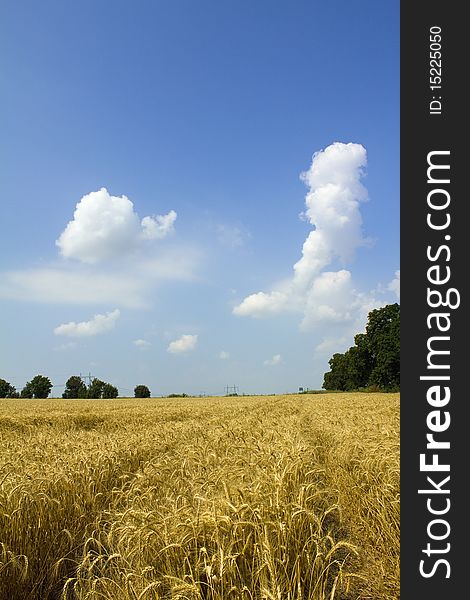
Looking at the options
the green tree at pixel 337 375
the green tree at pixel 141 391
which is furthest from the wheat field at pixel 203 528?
the green tree at pixel 141 391

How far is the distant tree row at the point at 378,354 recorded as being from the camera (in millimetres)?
64375

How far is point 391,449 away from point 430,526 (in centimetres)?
326

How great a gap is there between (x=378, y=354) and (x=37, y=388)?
289ft

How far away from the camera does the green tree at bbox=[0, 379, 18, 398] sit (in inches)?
4114

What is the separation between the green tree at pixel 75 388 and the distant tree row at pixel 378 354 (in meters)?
70.6

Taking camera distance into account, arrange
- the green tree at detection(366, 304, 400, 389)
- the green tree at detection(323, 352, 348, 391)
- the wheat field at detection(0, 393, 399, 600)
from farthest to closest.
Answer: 1. the green tree at detection(323, 352, 348, 391)
2. the green tree at detection(366, 304, 400, 389)
3. the wheat field at detection(0, 393, 399, 600)

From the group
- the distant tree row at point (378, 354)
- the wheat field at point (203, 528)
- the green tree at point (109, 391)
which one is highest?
the distant tree row at point (378, 354)

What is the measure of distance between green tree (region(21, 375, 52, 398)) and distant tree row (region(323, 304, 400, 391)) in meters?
76.8

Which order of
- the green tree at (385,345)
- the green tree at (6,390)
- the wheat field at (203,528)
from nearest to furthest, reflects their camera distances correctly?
the wheat field at (203,528), the green tree at (385,345), the green tree at (6,390)

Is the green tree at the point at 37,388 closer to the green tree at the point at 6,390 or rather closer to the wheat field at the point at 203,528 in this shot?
the green tree at the point at 6,390

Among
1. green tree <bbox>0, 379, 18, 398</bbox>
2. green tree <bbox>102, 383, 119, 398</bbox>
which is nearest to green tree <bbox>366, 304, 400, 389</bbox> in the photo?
green tree <bbox>102, 383, 119, 398</bbox>

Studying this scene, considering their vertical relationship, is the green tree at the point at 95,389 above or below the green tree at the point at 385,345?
below

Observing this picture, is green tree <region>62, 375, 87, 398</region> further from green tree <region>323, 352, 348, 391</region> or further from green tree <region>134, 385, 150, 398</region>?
green tree <region>323, 352, 348, 391</region>

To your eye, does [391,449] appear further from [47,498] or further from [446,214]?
[47,498]
